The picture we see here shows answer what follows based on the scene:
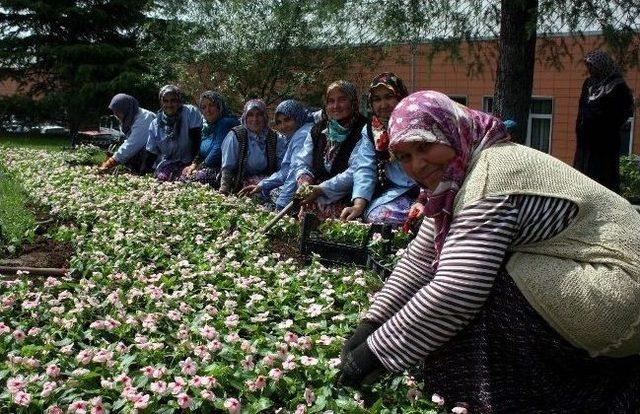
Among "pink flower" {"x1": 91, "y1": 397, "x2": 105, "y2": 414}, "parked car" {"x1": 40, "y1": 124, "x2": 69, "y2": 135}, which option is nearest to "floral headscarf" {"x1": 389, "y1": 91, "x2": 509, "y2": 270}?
"pink flower" {"x1": 91, "y1": 397, "x2": 105, "y2": 414}

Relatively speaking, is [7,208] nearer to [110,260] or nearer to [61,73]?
[110,260]

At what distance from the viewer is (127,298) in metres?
3.45

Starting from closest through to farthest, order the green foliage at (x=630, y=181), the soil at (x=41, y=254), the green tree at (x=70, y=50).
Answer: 1. the soil at (x=41, y=254)
2. the green foliage at (x=630, y=181)
3. the green tree at (x=70, y=50)

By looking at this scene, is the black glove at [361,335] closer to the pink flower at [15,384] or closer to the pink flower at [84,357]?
the pink flower at [84,357]

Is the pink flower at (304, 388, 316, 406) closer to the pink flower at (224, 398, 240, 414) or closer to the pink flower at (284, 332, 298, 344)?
the pink flower at (224, 398, 240, 414)

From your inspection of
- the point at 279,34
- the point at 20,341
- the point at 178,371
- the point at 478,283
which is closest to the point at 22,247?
the point at 20,341

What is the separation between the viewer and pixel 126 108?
9648 mm

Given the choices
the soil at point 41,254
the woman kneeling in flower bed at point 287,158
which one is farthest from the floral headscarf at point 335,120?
the soil at point 41,254

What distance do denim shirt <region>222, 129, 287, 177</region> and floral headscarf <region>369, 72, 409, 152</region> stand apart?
7.31 ft

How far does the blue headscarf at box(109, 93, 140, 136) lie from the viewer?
377 inches

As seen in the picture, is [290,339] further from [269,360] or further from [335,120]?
[335,120]

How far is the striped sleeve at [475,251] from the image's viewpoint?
2104 millimetres

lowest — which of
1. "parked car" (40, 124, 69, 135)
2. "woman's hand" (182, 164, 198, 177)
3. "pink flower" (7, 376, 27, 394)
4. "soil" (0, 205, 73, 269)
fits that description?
"parked car" (40, 124, 69, 135)

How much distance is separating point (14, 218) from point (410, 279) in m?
4.29
